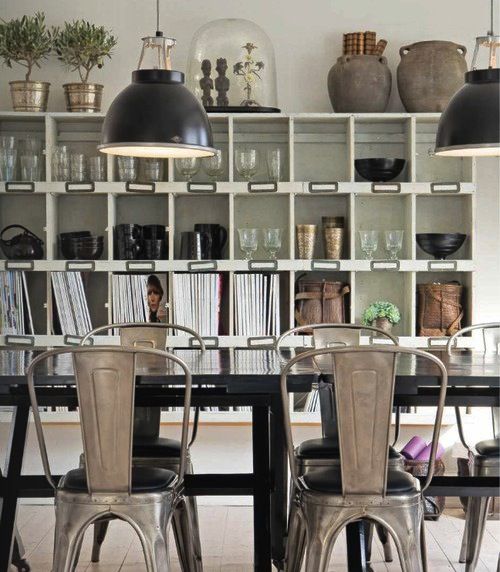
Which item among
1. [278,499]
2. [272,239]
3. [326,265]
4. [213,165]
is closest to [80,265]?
[213,165]

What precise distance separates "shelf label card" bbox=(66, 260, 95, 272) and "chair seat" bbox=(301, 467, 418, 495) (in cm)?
222

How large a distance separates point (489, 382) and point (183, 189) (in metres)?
2.23

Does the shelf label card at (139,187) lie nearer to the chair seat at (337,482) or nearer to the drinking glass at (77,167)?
the drinking glass at (77,167)

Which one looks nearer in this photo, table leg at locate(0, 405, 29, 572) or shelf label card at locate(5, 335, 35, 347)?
table leg at locate(0, 405, 29, 572)

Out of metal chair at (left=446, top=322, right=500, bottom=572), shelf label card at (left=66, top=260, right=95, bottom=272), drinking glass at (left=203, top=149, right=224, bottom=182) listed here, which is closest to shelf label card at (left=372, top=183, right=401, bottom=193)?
drinking glass at (left=203, top=149, right=224, bottom=182)

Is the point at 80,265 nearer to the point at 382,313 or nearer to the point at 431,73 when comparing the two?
the point at 382,313

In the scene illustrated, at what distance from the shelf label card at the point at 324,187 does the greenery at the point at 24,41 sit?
148cm

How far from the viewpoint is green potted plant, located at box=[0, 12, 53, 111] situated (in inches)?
191

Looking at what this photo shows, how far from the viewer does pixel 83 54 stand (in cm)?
492

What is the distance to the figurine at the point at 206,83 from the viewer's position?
4926 millimetres

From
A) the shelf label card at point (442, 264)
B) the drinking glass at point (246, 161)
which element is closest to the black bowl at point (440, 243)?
the shelf label card at point (442, 264)

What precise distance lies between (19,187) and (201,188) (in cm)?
87

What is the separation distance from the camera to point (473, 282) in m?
4.92

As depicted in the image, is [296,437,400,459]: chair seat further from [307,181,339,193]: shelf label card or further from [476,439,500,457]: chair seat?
[307,181,339,193]: shelf label card
